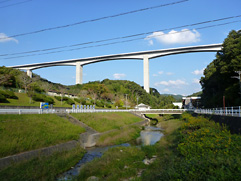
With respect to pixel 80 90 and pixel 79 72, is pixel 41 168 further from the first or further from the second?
pixel 79 72

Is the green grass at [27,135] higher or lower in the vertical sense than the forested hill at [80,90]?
lower

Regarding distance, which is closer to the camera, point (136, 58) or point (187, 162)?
point (187, 162)

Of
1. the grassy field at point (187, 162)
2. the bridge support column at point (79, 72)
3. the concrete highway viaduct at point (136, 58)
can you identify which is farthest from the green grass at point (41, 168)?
the bridge support column at point (79, 72)

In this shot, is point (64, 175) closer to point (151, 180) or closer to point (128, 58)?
point (151, 180)

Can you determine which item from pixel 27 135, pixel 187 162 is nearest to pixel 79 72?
pixel 27 135

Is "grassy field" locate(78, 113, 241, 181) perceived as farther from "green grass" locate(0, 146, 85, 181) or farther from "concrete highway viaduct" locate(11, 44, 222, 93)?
"concrete highway viaduct" locate(11, 44, 222, 93)

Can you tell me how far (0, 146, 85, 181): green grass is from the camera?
32.7 feet

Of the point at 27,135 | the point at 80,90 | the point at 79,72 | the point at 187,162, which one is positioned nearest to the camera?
the point at 187,162

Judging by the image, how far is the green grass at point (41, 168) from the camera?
32.7ft

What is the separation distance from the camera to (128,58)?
328ft

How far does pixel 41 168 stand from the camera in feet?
37.0

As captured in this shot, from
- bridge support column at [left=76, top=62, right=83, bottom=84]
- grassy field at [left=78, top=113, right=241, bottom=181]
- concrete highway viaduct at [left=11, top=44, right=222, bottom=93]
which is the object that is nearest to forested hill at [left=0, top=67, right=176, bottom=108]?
bridge support column at [left=76, top=62, right=83, bottom=84]

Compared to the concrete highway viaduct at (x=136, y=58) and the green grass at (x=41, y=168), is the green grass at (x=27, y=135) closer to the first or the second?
the green grass at (x=41, y=168)

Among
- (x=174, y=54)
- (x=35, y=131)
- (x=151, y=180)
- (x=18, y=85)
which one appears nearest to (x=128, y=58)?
(x=174, y=54)
